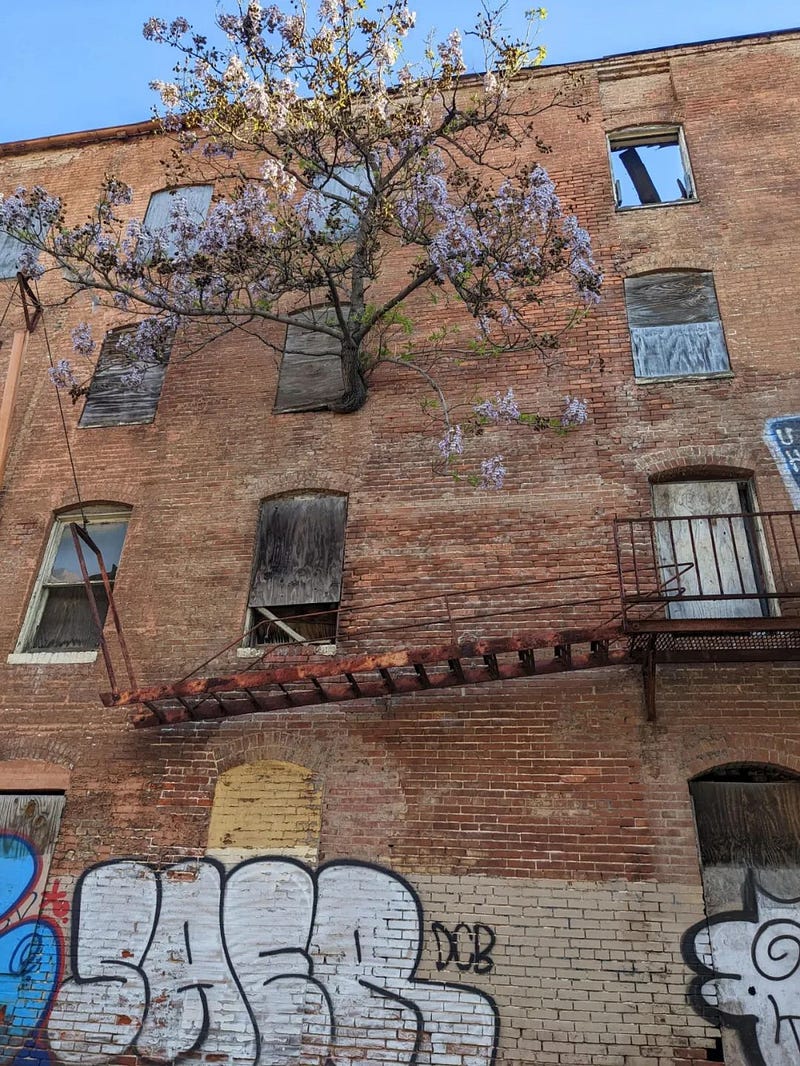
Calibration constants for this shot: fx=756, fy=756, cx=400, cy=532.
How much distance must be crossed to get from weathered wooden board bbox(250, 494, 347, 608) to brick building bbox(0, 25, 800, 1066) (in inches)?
2.4

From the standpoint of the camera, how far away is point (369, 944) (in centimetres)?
704

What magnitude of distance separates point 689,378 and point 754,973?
6.46 metres

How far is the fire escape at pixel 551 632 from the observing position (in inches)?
286

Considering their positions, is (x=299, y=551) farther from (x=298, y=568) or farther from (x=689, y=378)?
(x=689, y=378)

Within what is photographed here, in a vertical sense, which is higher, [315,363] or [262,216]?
[262,216]

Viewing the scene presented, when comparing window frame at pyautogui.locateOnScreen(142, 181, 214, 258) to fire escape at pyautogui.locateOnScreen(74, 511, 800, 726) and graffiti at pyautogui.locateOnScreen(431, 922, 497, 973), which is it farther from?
graffiti at pyautogui.locateOnScreen(431, 922, 497, 973)

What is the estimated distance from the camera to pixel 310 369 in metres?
10.8

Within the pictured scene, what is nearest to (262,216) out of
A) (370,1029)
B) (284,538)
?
(284,538)

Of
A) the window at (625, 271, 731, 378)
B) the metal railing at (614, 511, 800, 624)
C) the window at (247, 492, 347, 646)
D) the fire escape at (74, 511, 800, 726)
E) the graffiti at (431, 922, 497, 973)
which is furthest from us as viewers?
the window at (625, 271, 731, 378)

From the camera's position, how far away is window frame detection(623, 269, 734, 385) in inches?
374

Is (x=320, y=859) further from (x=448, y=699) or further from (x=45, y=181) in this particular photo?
(x=45, y=181)

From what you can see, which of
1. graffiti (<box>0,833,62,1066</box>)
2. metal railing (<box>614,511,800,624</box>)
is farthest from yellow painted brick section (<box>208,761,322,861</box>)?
metal railing (<box>614,511,800,624</box>)

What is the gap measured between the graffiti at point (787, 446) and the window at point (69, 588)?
26.8 feet

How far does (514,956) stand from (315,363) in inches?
307
